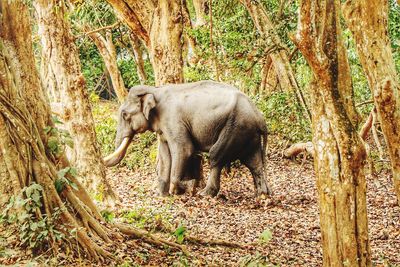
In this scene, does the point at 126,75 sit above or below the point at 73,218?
above

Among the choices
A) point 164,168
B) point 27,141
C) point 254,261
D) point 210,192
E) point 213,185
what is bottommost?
point 254,261

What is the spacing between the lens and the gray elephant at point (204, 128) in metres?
10.4

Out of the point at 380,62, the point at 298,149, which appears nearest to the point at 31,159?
the point at 380,62

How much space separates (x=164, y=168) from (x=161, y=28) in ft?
8.14

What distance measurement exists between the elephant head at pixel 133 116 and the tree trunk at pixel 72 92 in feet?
7.12

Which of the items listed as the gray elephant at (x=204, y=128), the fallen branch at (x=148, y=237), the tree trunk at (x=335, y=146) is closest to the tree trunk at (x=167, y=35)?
the gray elephant at (x=204, y=128)

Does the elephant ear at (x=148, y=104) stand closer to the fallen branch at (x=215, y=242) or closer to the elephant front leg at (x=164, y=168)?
the elephant front leg at (x=164, y=168)

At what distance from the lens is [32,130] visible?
509 cm

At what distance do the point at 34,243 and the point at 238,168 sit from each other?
29.2ft

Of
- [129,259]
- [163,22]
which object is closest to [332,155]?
[129,259]

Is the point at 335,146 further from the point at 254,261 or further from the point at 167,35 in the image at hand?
the point at 167,35

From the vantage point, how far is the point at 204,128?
1051 centimetres

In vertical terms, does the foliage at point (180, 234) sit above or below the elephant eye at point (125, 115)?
below

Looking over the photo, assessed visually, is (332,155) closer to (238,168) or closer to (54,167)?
(54,167)
